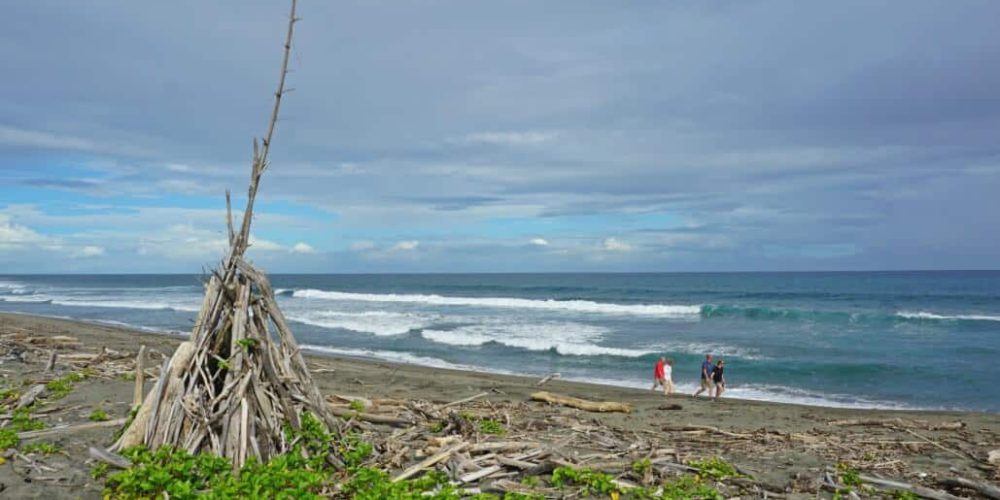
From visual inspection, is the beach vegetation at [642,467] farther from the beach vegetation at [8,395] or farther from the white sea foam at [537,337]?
the white sea foam at [537,337]

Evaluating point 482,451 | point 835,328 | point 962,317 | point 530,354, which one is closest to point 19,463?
point 482,451

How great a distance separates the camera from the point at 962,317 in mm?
40875

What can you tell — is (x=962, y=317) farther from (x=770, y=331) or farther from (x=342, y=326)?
(x=342, y=326)

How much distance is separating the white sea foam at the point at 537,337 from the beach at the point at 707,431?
9811 mm

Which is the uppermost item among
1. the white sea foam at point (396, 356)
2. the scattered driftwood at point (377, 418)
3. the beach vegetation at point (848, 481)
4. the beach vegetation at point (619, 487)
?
the scattered driftwood at point (377, 418)

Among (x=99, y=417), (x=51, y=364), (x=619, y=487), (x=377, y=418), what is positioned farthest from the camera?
(x=51, y=364)

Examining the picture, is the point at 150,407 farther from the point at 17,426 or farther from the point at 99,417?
the point at 17,426

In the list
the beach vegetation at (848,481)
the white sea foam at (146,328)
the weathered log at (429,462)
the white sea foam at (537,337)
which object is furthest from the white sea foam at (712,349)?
the weathered log at (429,462)

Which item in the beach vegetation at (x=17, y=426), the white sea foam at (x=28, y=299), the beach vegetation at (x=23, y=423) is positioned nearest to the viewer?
the beach vegetation at (x=17, y=426)

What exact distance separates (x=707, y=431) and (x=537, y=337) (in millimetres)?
21603

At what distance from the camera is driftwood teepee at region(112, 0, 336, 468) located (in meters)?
6.57

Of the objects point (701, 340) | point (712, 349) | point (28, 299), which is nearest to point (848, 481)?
point (712, 349)

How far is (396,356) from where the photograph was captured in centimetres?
2550

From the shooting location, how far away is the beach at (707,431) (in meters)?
7.06
